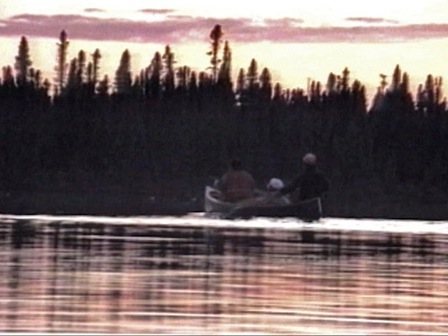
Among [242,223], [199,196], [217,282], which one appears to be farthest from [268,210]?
[199,196]

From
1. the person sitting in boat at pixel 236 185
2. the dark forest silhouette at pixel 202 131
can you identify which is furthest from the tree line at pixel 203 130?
the person sitting in boat at pixel 236 185

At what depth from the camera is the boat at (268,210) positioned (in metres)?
47.5

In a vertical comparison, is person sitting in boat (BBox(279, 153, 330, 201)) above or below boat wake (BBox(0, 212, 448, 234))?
above

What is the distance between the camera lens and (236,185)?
164 ft

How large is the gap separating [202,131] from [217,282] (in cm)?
9787

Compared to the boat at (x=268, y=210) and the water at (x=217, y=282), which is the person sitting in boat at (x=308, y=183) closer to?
the boat at (x=268, y=210)

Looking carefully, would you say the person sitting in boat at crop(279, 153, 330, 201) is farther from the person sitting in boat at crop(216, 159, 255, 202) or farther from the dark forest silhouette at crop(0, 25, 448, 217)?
the dark forest silhouette at crop(0, 25, 448, 217)

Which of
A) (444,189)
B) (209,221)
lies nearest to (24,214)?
(209,221)

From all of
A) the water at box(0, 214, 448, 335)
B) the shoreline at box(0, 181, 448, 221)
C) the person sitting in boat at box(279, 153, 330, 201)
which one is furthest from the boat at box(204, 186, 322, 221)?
the shoreline at box(0, 181, 448, 221)

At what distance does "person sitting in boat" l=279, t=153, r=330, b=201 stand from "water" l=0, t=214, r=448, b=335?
7921mm

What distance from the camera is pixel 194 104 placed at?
13112 centimetres

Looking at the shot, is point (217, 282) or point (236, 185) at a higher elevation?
point (217, 282)

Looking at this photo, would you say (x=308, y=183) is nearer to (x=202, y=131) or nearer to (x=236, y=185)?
(x=236, y=185)

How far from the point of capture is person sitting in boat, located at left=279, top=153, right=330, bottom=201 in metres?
48.5
